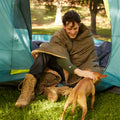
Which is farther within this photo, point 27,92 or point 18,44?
point 18,44

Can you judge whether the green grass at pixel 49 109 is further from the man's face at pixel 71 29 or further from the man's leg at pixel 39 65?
the man's face at pixel 71 29

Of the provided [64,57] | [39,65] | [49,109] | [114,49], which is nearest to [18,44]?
[39,65]

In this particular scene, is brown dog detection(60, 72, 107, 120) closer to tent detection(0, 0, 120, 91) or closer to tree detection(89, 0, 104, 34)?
tent detection(0, 0, 120, 91)

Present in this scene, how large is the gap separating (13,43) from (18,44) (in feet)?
0.22

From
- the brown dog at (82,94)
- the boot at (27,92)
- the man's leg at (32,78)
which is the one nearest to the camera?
the brown dog at (82,94)

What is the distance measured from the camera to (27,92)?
2248 mm

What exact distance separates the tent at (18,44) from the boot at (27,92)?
0.32 m

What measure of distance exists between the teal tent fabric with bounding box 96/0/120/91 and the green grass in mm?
205

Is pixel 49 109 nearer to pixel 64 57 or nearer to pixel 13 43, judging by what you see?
pixel 64 57

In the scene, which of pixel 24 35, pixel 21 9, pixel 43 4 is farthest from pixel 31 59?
pixel 43 4

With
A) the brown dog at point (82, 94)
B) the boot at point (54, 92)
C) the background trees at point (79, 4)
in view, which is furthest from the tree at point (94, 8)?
the brown dog at point (82, 94)

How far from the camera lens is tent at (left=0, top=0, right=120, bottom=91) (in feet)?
7.33

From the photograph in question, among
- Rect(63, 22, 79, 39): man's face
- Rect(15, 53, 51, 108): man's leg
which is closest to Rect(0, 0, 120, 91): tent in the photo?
Rect(15, 53, 51, 108): man's leg

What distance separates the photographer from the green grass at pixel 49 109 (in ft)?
6.34
